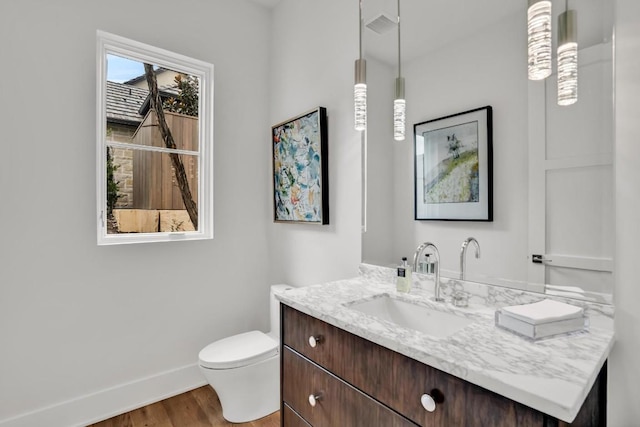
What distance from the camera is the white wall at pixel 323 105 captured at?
1.95 m

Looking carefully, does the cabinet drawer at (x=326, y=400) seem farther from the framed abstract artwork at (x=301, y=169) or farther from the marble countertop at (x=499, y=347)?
the framed abstract artwork at (x=301, y=169)

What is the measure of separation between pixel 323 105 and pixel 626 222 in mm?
1609

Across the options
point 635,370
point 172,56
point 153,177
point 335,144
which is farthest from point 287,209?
point 635,370

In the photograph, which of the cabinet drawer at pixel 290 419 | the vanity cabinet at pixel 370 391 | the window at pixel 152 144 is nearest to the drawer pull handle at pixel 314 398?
the vanity cabinet at pixel 370 391

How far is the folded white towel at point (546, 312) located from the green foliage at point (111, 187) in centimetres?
217

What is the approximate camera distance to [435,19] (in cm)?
154

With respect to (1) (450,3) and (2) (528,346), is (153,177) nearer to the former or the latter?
(1) (450,3)

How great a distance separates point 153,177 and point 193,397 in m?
1.48

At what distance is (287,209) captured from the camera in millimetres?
2408

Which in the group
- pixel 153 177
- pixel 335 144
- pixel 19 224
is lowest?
pixel 19 224

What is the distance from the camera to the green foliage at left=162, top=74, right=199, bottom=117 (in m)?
2.35

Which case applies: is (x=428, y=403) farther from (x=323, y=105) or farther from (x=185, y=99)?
(x=185, y=99)

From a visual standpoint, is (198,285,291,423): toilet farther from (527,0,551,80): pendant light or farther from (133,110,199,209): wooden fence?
(527,0,551,80): pendant light

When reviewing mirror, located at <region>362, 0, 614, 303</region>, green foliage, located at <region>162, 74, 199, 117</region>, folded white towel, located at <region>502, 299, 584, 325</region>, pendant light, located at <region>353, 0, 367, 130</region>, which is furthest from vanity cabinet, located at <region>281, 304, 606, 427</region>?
green foliage, located at <region>162, 74, 199, 117</region>
